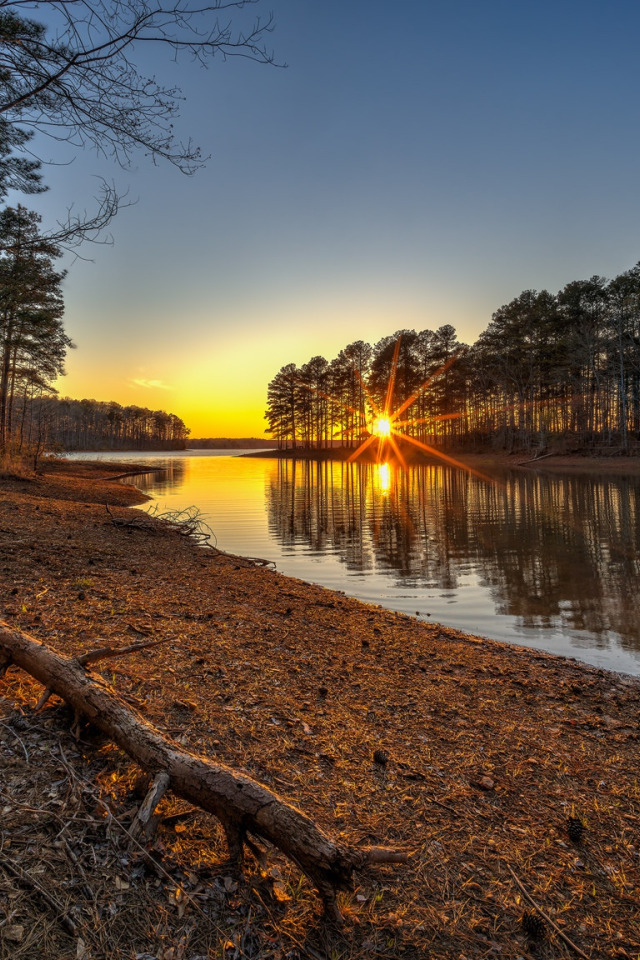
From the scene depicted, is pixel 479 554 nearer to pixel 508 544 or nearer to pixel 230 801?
pixel 508 544

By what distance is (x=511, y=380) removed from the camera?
61312 mm

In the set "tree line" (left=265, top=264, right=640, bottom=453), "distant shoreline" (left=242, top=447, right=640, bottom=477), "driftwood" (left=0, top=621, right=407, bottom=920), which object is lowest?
"driftwood" (left=0, top=621, right=407, bottom=920)

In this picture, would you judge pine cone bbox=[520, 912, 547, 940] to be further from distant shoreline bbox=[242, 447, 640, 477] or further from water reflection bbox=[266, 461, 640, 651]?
distant shoreline bbox=[242, 447, 640, 477]

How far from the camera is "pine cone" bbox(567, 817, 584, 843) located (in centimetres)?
283

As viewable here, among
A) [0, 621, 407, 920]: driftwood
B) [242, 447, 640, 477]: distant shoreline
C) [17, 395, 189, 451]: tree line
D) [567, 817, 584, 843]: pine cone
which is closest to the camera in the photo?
→ [0, 621, 407, 920]: driftwood

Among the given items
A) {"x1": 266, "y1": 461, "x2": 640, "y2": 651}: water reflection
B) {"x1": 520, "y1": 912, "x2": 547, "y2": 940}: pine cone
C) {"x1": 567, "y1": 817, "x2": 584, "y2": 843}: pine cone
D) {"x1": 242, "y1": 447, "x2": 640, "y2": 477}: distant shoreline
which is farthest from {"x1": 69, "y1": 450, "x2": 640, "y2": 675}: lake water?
{"x1": 242, "y1": 447, "x2": 640, "y2": 477}: distant shoreline

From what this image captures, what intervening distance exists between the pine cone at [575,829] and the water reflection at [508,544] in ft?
15.4

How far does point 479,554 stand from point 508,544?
71.6 inches

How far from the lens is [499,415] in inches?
2648

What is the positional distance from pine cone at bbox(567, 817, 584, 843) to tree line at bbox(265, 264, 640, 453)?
4971 centimetres

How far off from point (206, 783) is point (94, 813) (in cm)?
58

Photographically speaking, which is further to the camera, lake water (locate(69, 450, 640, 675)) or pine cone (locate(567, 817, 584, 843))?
lake water (locate(69, 450, 640, 675))

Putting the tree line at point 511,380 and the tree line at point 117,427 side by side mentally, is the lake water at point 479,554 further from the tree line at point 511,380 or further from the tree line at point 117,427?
the tree line at point 117,427

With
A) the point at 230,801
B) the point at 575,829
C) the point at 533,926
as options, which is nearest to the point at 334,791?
the point at 230,801
